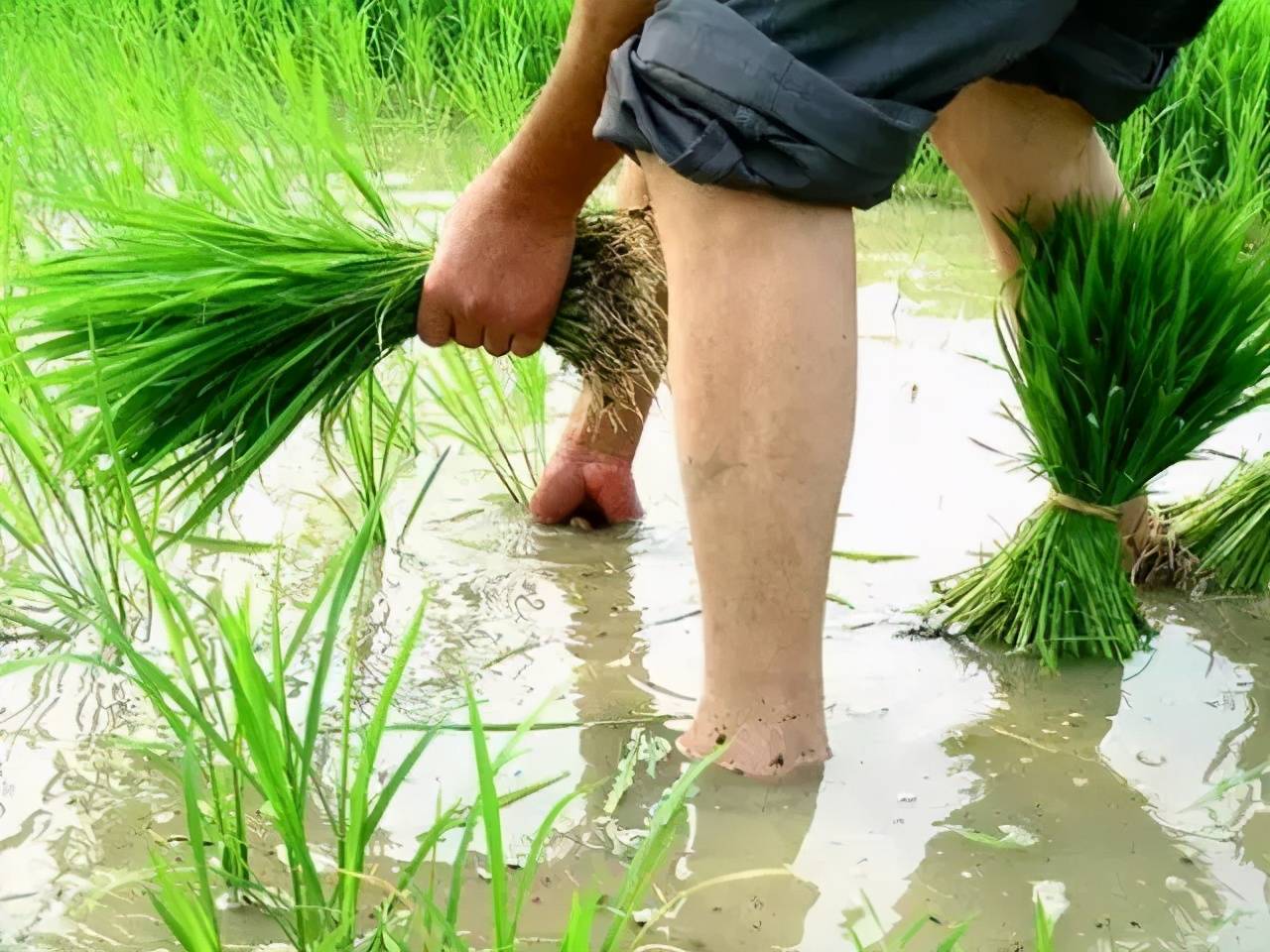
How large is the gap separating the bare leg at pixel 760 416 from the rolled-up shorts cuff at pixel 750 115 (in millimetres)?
35

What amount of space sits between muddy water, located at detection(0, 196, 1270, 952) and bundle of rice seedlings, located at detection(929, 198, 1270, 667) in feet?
0.23

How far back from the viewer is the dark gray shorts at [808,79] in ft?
3.82

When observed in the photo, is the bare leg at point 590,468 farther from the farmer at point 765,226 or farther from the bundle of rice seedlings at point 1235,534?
the bundle of rice seedlings at point 1235,534

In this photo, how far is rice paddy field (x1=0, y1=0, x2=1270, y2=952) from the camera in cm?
102

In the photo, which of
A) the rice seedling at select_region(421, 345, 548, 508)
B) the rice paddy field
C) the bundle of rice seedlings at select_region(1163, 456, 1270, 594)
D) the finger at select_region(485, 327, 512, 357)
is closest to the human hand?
the finger at select_region(485, 327, 512, 357)

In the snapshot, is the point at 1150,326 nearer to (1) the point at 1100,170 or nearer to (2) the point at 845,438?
(1) the point at 1100,170

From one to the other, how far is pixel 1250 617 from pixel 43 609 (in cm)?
138

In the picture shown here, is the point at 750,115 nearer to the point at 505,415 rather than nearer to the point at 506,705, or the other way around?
the point at 506,705

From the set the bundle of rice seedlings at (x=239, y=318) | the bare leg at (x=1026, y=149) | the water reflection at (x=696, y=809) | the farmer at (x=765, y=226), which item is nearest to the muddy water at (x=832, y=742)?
the water reflection at (x=696, y=809)

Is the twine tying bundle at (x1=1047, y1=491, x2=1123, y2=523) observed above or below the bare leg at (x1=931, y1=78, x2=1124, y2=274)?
below

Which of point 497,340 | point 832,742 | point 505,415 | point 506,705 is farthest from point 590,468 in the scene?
point 832,742

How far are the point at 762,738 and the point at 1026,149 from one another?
2.44 feet

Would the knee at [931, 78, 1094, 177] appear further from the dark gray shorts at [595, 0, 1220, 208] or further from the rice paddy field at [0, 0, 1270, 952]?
the dark gray shorts at [595, 0, 1220, 208]

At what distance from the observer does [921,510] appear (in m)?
1.96
